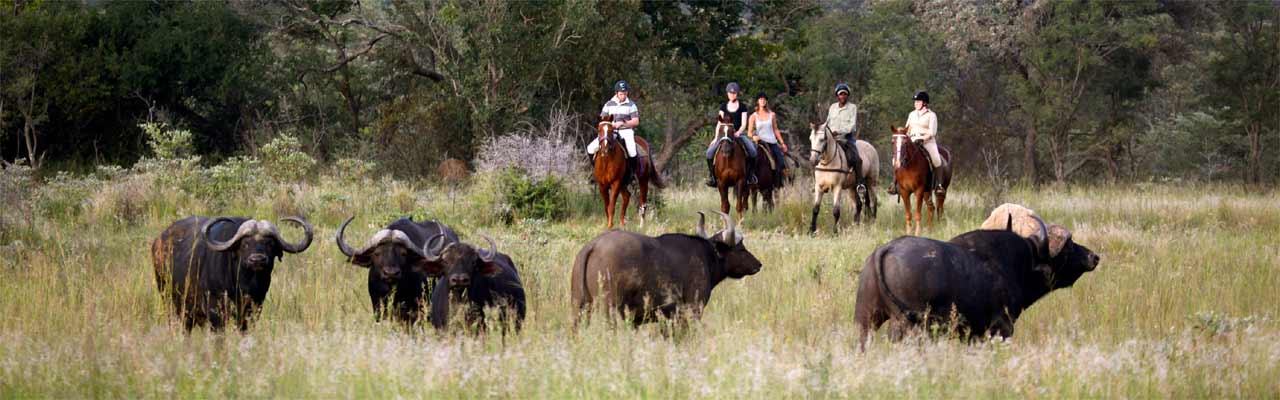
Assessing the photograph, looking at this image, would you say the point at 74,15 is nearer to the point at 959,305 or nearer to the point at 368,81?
the point at 368,81

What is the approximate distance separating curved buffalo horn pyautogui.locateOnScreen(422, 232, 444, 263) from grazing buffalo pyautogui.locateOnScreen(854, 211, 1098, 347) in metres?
2.76

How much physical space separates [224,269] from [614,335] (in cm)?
284

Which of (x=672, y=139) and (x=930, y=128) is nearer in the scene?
(x=930, y=128)

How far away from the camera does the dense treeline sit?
1227 inches

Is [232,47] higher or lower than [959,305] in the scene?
higher

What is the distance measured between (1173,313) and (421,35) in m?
24.4

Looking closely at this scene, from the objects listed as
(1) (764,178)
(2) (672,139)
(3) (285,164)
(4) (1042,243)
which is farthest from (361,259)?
(2) (672,139)

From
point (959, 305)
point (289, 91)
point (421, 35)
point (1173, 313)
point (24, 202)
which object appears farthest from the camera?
point (289, 91)

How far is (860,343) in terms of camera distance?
27.9 feet

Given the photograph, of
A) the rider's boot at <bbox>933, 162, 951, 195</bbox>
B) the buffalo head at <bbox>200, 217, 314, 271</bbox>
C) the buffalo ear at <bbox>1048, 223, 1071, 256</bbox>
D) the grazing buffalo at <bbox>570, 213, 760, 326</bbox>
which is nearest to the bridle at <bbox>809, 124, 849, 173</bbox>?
the rider's boot at <bbox>933, 162, 951, 195</bbox>

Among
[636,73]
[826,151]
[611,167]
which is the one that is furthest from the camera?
[636,73]

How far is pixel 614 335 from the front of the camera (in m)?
8.41

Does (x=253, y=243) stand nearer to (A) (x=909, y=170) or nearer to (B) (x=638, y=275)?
(B) (x=638, y=275)

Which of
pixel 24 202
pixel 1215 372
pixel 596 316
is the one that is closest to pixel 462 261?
pixel 596 316
